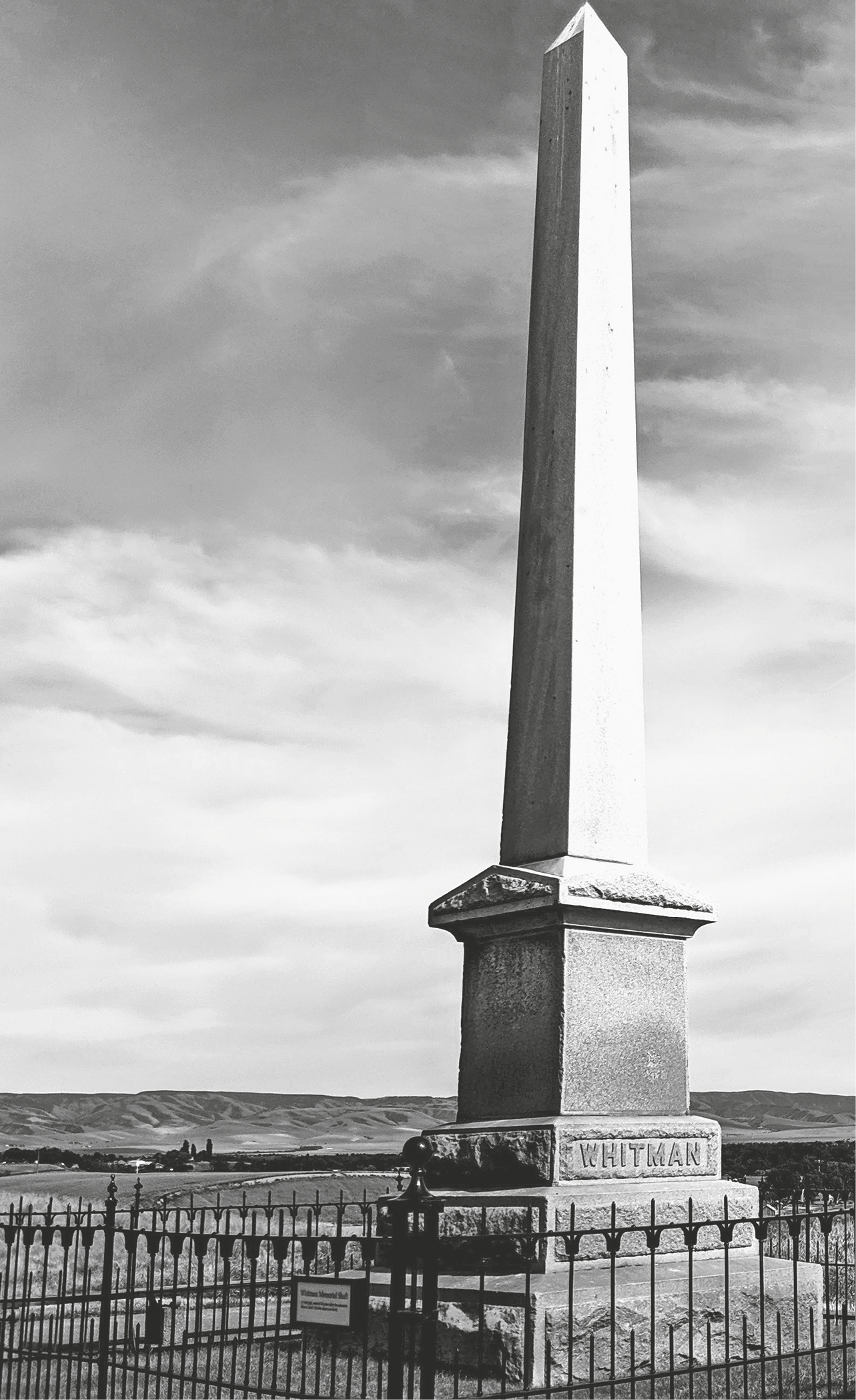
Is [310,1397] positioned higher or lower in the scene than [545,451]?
lower

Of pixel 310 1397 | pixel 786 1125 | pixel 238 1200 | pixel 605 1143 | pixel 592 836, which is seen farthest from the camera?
pixel 786 1125

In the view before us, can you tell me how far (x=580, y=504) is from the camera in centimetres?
743

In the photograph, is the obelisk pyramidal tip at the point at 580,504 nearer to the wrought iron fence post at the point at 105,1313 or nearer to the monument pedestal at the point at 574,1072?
the monument pedestal at the point at 574,1072

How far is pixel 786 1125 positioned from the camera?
6775 cm

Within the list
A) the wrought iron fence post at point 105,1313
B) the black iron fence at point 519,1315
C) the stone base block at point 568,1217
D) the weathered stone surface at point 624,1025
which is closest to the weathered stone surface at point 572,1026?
the weathered stone surface at point 624,1025

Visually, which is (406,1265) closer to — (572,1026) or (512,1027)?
(572,1026)

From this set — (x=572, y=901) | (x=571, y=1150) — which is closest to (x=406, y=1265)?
(x=571, y=1150)

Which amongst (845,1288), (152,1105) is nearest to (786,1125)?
(152,1105)

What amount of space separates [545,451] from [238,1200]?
54.4 ft

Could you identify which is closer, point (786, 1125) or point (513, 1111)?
point (513, 1111)

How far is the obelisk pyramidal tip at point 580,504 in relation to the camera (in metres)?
7.04

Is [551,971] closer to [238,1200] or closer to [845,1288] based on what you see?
[845,1288]

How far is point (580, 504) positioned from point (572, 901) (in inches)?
84.8

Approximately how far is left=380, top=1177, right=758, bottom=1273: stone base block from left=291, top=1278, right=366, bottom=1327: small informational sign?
0.94m
